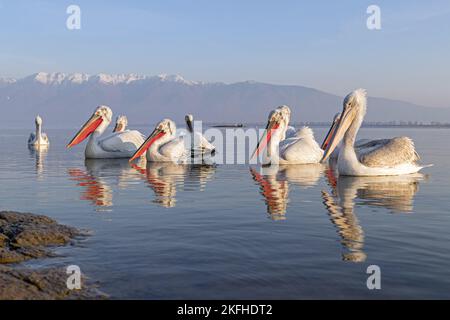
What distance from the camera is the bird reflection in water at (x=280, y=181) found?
27.3 feet

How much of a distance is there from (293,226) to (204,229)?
4.04ft

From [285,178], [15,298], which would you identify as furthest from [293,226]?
[285,178]

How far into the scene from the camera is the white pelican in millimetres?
16938

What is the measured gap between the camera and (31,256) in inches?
198

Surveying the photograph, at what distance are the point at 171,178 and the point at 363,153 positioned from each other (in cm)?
500

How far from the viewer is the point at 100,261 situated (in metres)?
4.88

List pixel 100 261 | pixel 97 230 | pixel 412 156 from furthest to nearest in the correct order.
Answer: pixel 412 156, pixel 97 230, pixel 100 261

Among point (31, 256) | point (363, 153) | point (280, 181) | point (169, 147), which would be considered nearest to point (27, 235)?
point (31, 256)

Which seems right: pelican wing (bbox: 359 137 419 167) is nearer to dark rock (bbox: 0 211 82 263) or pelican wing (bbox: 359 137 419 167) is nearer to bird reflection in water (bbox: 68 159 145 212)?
bird reflection in water (bbox: 68 159 145 212)

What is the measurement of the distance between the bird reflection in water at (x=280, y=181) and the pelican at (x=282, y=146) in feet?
0.90

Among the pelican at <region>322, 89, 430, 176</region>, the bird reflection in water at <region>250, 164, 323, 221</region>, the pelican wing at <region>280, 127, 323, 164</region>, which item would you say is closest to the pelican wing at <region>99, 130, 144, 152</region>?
the bird reflection in water at <region>250, 164, 323, 221</region>

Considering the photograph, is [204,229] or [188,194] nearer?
[204,229]

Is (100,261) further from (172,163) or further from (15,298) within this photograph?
(172,163)
